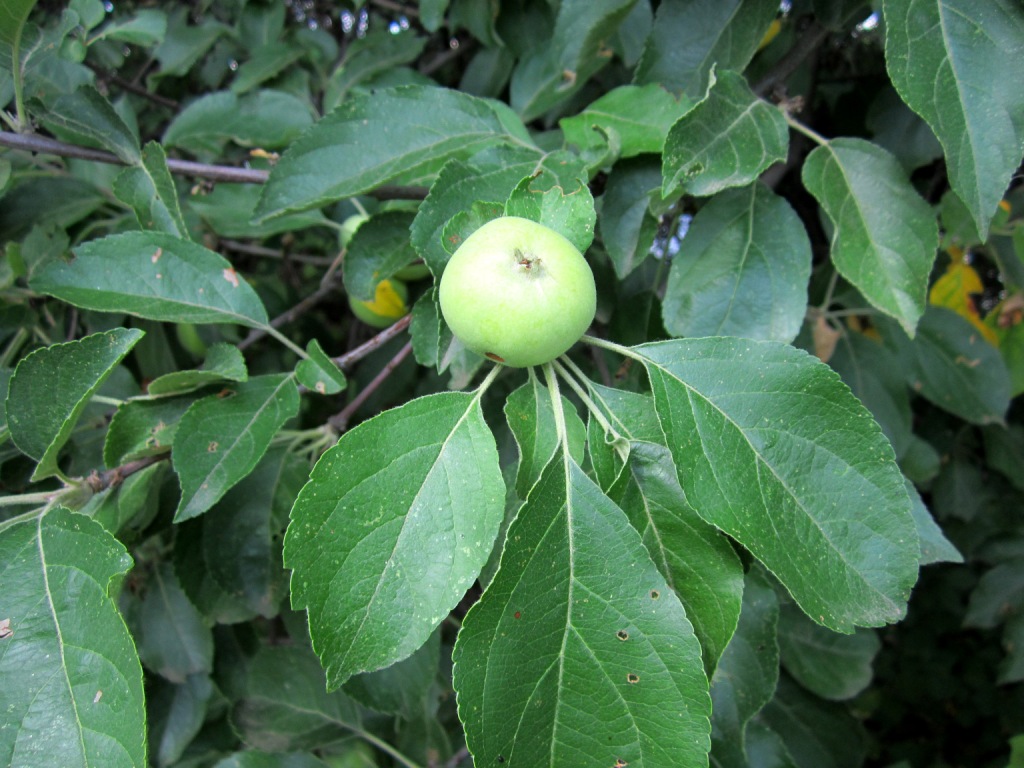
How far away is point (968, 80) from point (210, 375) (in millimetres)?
1132

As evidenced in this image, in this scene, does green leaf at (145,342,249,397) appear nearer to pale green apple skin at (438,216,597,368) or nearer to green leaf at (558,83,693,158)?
pale green apple skin at (438,216,597,368)

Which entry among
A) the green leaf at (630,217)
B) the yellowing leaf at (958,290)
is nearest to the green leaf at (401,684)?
the green leaf at (630,217)

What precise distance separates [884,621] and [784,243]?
0.62m

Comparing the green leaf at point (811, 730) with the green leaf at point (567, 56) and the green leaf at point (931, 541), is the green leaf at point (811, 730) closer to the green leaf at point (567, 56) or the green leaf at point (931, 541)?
the green leaf at point (931, 541)

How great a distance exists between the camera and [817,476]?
0.80 metres

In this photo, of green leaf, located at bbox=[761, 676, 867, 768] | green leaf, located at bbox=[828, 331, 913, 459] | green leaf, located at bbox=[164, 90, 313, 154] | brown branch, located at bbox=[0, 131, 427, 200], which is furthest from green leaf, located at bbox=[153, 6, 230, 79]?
green leaf, located at bbox=[761, 676, 867, 768]

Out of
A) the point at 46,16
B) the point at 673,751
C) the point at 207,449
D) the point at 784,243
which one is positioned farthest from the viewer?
the point at 46,16

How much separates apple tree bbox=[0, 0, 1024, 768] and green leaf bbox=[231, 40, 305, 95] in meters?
0.02

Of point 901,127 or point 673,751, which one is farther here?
point 901,127

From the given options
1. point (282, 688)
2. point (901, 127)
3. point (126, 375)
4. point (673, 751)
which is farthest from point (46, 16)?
point (673, 751)

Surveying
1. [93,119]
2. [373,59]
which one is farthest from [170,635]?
[373,59]

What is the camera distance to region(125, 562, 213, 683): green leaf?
4.60ft

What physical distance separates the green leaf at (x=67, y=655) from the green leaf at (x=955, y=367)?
175 centimetres

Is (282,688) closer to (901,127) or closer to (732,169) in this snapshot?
(732,169)
